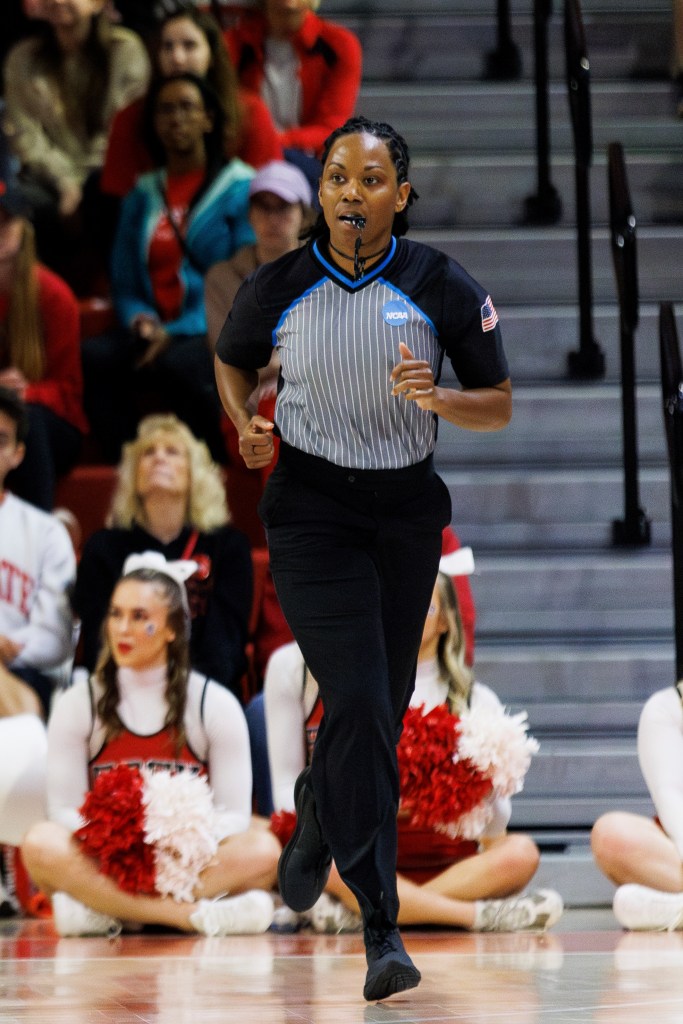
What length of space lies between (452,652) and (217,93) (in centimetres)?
275

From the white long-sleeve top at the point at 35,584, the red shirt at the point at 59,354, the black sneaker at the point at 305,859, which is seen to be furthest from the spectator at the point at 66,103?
the black sneaker at the point at 305,859

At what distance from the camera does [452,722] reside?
205 inches

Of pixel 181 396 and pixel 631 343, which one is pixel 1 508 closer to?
pixel 181 396

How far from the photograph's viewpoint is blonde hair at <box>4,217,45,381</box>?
672cm

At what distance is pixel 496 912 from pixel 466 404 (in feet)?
6.49

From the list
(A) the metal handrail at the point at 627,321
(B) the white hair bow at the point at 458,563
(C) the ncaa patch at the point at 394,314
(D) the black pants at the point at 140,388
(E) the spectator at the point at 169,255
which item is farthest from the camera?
(E) the spectator at the point at 169,255

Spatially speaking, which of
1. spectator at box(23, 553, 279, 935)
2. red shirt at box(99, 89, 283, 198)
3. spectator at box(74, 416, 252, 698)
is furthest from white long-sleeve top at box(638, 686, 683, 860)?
red shirt at box(99, 89, 283, 198)

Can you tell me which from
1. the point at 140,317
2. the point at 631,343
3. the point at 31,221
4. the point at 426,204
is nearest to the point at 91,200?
the point at 31,221

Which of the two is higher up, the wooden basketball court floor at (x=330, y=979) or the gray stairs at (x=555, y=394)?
the gray stairs at (x=555, y=394)

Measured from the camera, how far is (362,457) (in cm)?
361

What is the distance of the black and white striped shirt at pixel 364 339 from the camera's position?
11.8 feet

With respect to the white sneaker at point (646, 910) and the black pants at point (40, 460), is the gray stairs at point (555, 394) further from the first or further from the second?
the black pants at point (40, 460)

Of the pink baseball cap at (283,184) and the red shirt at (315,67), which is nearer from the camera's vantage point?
the pink baseball cap at (283,184)

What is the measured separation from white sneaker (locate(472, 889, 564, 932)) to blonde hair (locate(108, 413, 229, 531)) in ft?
5.54
